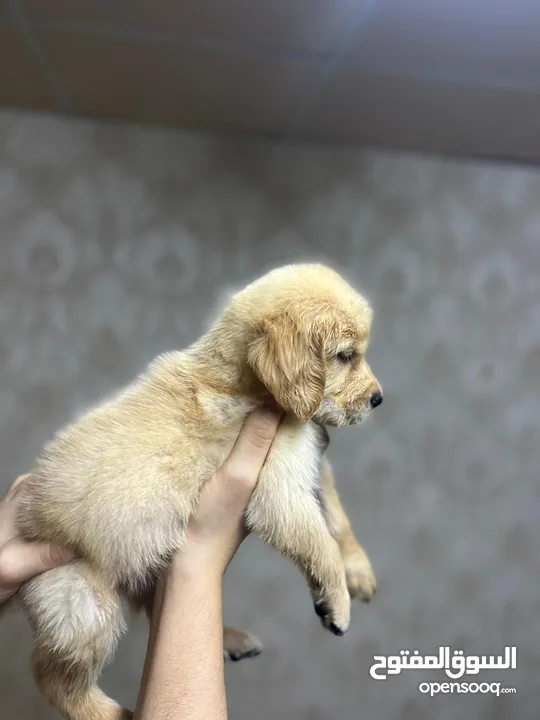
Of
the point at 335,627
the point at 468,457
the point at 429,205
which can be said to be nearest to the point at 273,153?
the point at 429,205

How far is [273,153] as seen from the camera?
2.14m

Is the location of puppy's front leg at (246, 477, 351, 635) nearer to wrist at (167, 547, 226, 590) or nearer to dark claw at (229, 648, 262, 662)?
wrist at (167, 547, 226, 590)

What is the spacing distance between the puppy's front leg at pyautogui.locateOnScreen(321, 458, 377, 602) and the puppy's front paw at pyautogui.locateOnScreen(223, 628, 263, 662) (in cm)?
27

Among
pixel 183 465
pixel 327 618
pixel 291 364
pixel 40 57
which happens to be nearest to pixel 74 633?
pixel 183 465

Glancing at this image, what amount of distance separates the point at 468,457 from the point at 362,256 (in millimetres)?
879

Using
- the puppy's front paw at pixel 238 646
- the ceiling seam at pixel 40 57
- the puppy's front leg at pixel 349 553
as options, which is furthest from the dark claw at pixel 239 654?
the ceiling seam at pixel 40 57

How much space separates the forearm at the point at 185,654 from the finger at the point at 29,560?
171 millimetres

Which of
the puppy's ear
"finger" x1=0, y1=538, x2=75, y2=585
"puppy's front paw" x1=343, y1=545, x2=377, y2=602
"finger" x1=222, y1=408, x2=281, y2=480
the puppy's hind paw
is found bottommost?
the puppy's hind paw

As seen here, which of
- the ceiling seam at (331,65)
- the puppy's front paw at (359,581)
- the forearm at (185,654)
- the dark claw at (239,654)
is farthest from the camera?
the ceiling seam at (331,65)

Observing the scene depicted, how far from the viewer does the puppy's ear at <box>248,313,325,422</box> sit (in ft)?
2.79

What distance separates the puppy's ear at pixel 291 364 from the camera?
849 mm

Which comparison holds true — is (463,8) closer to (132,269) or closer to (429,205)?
(429,205)

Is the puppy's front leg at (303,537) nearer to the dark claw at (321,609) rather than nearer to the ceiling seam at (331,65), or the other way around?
the dark claw at (321,609)

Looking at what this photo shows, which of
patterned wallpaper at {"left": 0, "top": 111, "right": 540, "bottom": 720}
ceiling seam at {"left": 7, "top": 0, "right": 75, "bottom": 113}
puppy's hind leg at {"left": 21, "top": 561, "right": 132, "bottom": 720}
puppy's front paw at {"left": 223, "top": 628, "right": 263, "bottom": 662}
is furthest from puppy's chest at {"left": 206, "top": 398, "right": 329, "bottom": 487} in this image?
ceiling seam at {"left": 7, "top": 0, "right": 75, "bottom": 113}
